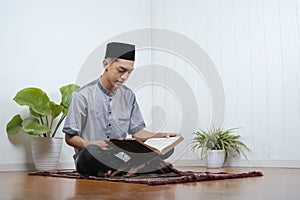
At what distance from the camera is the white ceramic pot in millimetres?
3553

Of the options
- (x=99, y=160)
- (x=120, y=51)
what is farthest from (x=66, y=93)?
(x=99, y=160)

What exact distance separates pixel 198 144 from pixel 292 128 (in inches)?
36.3

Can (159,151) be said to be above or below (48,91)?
below

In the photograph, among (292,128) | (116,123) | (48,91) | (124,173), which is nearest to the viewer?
(124,173)

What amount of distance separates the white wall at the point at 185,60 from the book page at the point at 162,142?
164cm

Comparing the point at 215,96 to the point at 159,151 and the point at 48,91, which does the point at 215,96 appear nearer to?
the point at 48,91

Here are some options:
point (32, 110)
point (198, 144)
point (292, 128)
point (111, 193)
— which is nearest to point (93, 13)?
point (32, 110)

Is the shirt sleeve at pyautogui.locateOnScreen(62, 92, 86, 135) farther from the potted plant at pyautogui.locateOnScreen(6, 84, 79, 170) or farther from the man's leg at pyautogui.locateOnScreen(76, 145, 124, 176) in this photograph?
the potted plant at pyautogui.locateOnScreen(6, 84, 79, 170)

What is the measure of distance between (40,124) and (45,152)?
0.91ft

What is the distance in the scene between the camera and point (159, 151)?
2.23 meters

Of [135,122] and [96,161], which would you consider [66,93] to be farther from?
[96,161]

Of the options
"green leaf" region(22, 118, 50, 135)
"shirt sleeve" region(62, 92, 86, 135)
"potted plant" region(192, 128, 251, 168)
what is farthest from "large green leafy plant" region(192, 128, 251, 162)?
A: "shirt sleeve" region(62, 92, 86, 135)

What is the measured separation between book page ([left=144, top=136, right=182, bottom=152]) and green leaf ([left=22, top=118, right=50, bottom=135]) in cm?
132

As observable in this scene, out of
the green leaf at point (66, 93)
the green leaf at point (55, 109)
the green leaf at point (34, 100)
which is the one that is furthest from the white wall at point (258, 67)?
the green leaf at point (34, 100)
